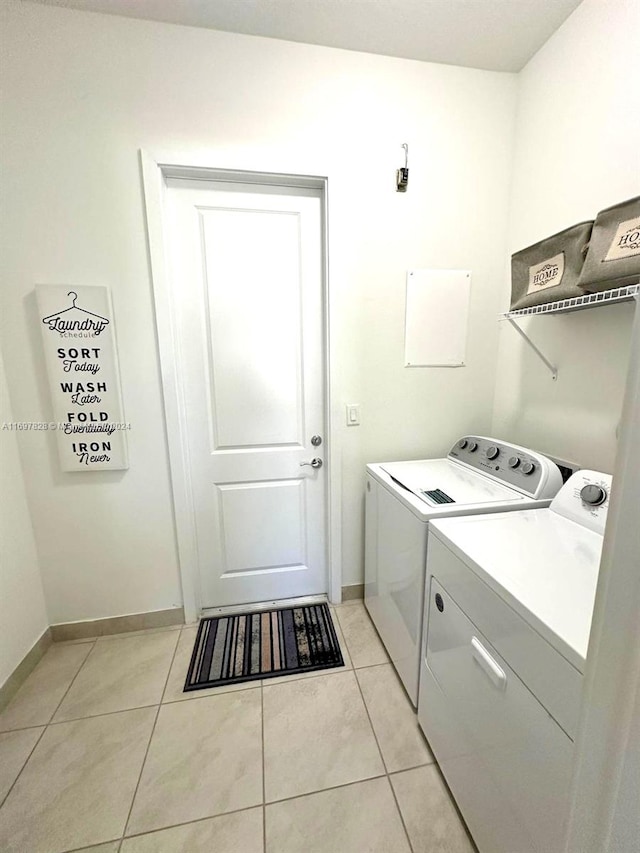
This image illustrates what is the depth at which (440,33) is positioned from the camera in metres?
1.47

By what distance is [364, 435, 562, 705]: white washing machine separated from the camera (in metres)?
1.29

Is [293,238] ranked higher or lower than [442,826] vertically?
higher

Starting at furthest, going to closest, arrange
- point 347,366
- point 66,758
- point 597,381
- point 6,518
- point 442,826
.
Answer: point 347,366 < point 6,518 < point 597,381 < point 66,758 < point 442,826

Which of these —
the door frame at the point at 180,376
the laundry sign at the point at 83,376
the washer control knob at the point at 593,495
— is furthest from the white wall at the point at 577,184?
the laundry sign at the point at 83,376

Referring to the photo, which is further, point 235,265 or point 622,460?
point 235,265

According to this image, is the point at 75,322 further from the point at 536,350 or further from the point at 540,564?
the point at 536,350

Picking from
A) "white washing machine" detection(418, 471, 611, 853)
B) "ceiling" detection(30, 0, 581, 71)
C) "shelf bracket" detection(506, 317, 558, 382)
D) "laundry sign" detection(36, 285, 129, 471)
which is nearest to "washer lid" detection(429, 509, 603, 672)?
"white washing machine" detection(418, 471, 611, 853)

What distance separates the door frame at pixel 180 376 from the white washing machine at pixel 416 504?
0.73ft

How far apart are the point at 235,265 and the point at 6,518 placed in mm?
1555

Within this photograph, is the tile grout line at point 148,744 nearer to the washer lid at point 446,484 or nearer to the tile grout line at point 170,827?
the tile grout line at point 170,827

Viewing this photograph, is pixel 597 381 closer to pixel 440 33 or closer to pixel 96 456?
pixel 440 33

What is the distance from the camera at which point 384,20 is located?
4.63 ft

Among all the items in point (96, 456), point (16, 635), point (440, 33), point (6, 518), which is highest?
point (440, 33)

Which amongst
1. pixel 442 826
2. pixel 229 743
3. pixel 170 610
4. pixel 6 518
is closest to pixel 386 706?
pixel 442 826
